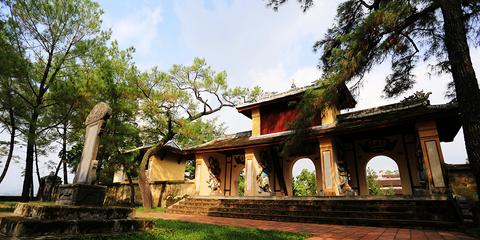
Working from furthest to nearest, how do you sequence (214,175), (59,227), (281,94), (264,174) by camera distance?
(214,175)
(281,94)
(264,174)
(59,227)

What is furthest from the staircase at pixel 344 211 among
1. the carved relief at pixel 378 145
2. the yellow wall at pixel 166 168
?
the yellow wall at pixel 166 168

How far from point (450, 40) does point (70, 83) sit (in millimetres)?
15633

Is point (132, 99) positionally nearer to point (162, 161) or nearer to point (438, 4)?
point (162, 161)

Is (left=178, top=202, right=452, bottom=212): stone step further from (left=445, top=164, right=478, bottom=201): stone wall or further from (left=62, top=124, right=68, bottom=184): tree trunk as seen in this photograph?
(left=62, top=124, right=68, bottom=184): tree trunk

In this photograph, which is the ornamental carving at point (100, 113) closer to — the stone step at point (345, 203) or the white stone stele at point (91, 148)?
the white stone stele at point (91, 148)

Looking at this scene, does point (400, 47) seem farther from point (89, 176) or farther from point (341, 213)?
point (89, 176)

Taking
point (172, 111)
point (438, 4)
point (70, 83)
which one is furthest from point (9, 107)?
point (438, 4)

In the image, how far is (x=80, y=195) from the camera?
17.4ft

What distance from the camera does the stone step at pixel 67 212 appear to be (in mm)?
4402

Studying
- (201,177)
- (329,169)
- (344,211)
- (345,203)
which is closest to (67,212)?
(344,211)

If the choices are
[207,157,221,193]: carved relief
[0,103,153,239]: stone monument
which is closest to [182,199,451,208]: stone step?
[207,157,221,193]: carved relief

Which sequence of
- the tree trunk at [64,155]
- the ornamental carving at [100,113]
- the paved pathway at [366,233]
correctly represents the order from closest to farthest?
the paved pathway at [366,233]
the ornamental carving at [100,113]
the tree trunk at [64,155]

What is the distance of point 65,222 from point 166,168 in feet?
54.0

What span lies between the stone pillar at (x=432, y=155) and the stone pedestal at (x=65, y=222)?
954 cm
